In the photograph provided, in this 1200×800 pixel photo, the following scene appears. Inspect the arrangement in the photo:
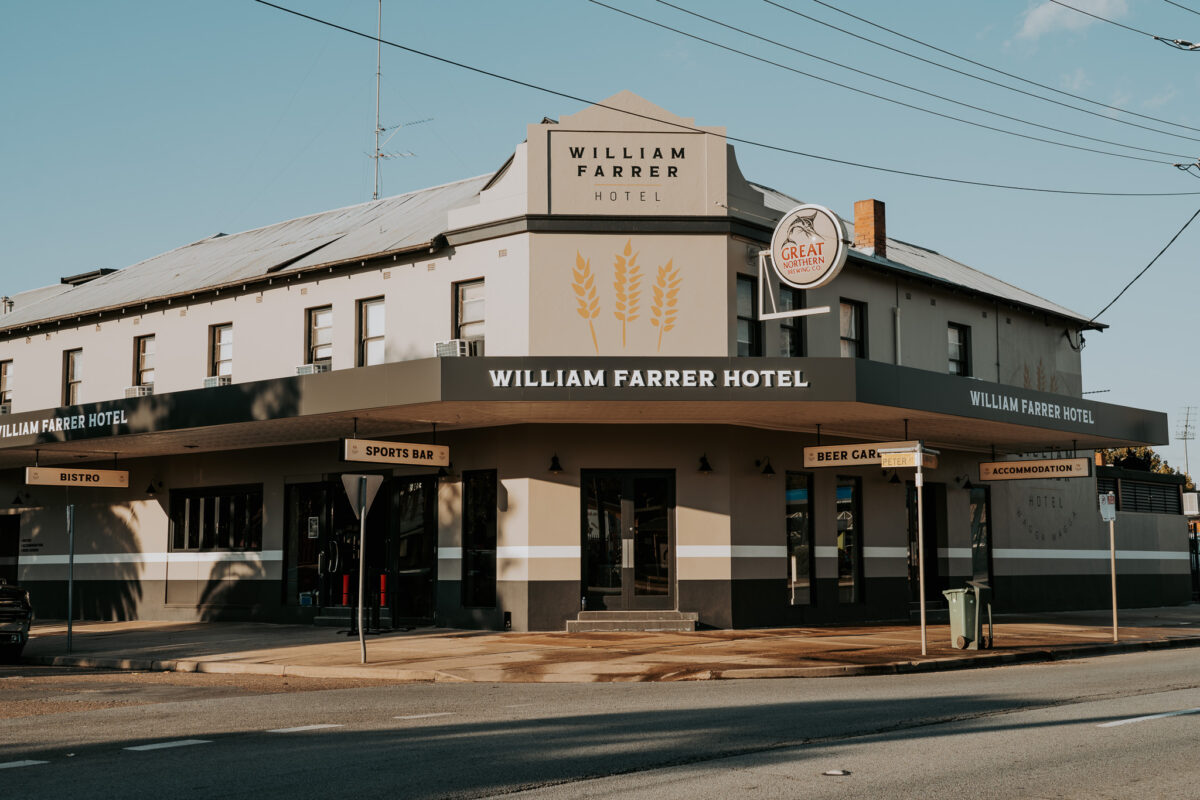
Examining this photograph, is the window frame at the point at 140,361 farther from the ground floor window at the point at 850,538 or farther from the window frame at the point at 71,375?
the ground floor window at the point at 850,538

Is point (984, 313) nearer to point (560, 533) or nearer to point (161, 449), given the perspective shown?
point (560, 533)

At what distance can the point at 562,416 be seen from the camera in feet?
68.0

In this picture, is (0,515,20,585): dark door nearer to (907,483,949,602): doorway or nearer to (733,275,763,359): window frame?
(733,275,763,359): window frame

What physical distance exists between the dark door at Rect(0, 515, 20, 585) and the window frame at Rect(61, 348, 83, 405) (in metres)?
4.03

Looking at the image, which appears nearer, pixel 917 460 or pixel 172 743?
pixel 172 743

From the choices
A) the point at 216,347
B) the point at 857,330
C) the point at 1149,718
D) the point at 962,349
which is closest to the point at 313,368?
the point at 216,347

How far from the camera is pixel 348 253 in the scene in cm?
2444

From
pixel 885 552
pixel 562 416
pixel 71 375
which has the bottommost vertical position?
pixel 885 552

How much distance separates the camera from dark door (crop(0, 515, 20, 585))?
30.2m

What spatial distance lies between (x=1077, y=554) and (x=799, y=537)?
10.7 metres

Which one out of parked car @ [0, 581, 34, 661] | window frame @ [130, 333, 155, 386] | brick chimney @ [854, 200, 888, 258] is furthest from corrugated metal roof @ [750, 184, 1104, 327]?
parked car @ [0, 581, 34, 661]

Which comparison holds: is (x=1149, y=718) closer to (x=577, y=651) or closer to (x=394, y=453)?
(x=577, y=651)

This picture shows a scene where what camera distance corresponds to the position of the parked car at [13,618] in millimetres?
18250

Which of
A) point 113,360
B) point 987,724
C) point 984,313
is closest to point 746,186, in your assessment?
point 984,313
